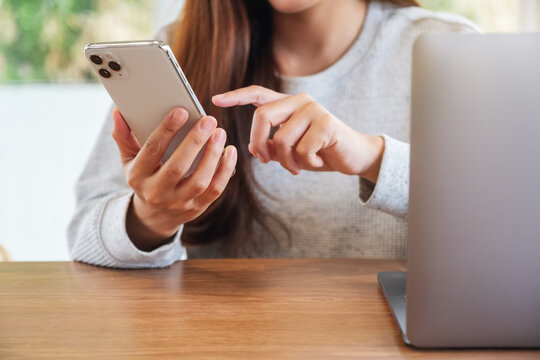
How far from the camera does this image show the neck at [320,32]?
42.4 inches

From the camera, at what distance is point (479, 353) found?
440 millimetres

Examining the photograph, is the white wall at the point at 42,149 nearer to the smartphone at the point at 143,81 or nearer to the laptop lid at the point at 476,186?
the smartphone at the point at 143,81

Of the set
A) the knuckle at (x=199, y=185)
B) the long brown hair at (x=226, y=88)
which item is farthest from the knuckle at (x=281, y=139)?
the long brown hair at (x=226, y=88)

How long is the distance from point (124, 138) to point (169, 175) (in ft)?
0.36

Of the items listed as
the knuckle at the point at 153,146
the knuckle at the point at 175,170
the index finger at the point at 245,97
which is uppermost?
the index finger at the point at 245,97

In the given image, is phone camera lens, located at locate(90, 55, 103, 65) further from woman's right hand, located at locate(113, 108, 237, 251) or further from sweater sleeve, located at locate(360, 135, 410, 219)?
sweater sleeve, located at locate(360, 135, 410, 219)

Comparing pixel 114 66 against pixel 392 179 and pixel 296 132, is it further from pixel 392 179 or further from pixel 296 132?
pixel 392 179

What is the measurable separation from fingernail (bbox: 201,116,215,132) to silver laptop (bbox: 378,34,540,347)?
26 cm

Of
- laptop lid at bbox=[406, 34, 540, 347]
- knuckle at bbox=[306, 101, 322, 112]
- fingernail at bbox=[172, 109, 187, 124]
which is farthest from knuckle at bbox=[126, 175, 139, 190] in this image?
laptop lid at bbox=[406, 34, 540, 347]

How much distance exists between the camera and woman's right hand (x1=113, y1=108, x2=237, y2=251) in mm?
603

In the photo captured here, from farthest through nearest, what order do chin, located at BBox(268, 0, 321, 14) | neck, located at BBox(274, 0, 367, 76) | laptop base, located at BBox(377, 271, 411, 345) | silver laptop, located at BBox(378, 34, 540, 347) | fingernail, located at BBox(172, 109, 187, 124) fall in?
neck, located at BBox(274, 0, 367, 76)
chin, located at BBox(268, 0, 321, 14)
fingernail, located at BBox(172, 109, 187, 124)
laptop base, located at BBox(377, 271, 411, 345)
silver laptop, located at BBox(378, 34, 540, 347)

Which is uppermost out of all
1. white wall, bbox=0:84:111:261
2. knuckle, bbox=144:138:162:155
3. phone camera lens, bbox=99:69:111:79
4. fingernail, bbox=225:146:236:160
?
phone camera lens, bbox=99:69:111:79

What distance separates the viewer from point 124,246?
28.0 inches

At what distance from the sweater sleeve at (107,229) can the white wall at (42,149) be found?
1540 millimetres
